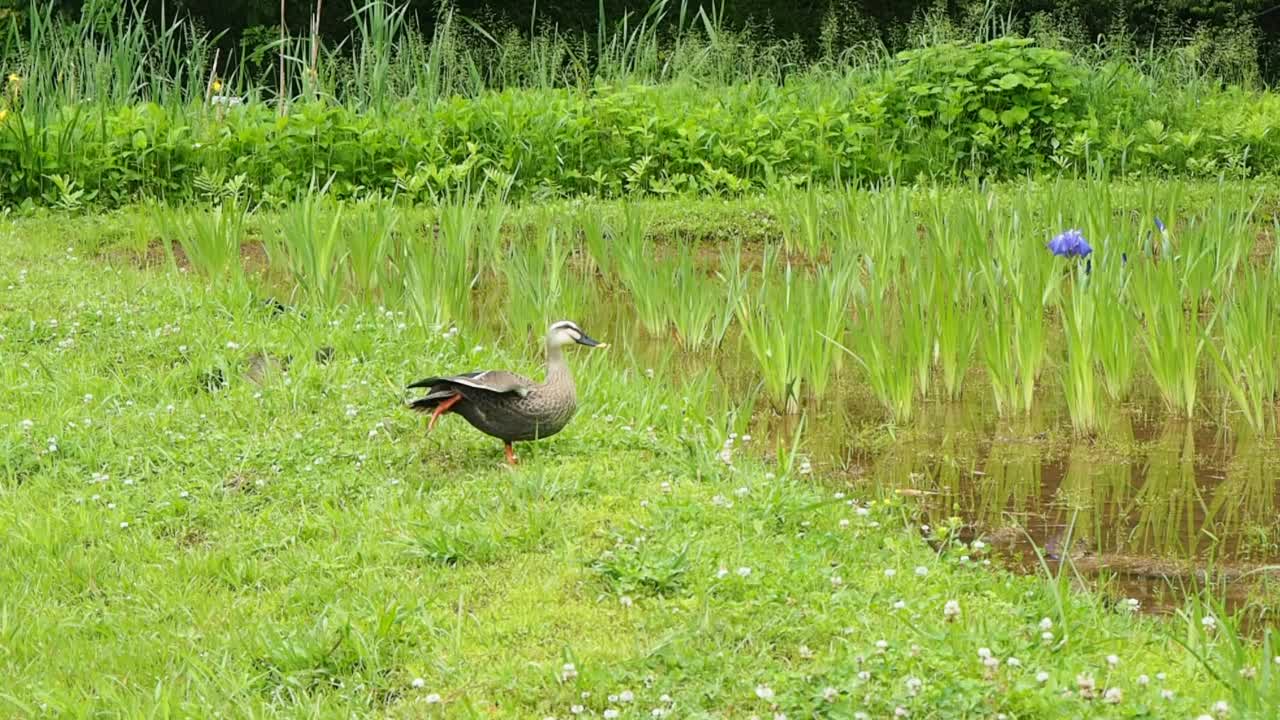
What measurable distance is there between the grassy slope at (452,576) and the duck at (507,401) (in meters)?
0.12

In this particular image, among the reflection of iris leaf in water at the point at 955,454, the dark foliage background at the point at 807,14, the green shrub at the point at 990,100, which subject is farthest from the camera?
the dark foliage background at the point at 807,14

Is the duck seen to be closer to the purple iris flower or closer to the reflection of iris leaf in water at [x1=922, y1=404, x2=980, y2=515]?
the reflection of iris leaf in water at [x1=922, y1=404, x2=980, y2=515]

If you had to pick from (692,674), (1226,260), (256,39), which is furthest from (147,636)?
(256,39)

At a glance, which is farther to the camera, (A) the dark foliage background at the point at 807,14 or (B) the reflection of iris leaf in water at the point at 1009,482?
(A) the dark foliage background at the point at 807,14

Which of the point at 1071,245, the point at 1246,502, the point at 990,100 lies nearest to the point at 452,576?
the point at 1246,502

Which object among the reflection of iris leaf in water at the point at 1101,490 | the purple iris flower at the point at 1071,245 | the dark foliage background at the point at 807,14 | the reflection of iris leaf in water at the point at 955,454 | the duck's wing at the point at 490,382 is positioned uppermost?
the dark foliage background at the point at 807,14

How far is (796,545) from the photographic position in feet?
11.6

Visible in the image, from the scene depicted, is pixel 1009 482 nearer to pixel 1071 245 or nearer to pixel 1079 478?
pixel 1079 478

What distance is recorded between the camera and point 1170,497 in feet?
13.9

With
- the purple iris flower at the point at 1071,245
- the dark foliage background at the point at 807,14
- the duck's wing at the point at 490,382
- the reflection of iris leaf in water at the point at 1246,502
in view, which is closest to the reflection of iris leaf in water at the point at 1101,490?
the reflection of iris leaf in water at the point at 1246,502

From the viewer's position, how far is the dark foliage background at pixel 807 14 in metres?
15.2

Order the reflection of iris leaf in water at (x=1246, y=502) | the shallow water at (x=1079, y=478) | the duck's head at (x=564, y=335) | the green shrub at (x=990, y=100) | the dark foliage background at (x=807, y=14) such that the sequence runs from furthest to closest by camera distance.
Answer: the dark foliage background at (x=807, y=14)
the green shrub at (x=990, y=100)
the duck's head at (x=564, y=335)
the reflection of iris leaf in water at (x=1246, y=502)
the shallow water at (x=1079, y=478)

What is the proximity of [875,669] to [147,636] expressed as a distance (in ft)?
4.84

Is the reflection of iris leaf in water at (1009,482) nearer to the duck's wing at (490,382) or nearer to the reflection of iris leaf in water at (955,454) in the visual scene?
the reflection of iris leaf in water at (955,454)
